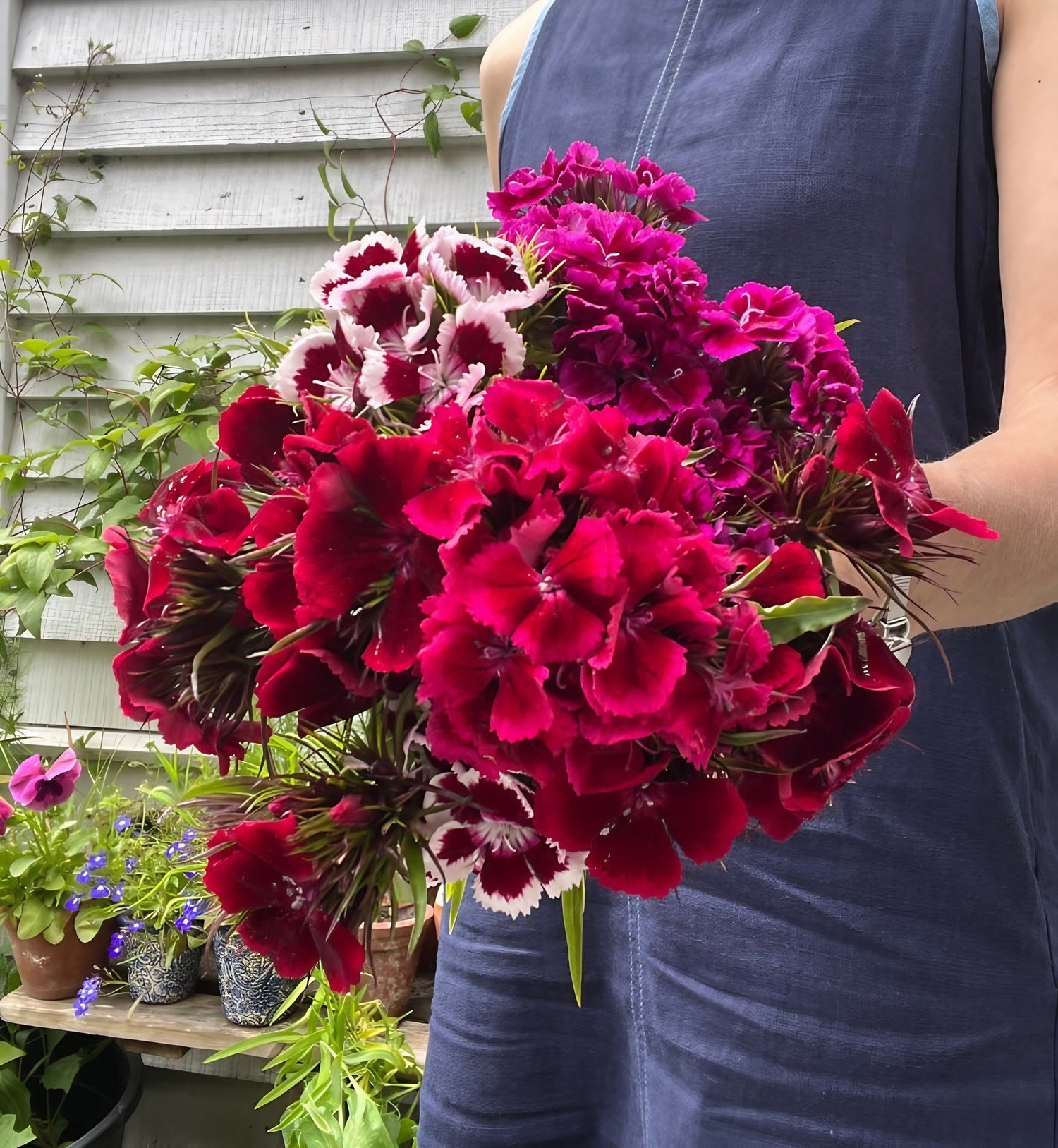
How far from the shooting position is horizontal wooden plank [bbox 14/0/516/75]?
1683mm

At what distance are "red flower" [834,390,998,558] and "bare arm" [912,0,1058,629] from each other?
107mm

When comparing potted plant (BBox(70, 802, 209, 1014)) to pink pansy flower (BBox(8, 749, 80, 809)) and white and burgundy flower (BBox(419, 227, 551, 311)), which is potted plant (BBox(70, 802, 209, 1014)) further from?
white and burgundy flower (BBox(419, 227, 551, 311))

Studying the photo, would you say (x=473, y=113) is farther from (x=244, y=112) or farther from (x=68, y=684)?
(x=68, y=684)

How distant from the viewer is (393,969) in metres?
1.40

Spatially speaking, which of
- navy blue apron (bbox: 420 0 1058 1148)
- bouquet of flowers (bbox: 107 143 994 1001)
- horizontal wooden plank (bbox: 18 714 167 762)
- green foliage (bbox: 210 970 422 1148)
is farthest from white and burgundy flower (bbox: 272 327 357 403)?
horizontal wooden plank (bbox: 18 714 167 762)

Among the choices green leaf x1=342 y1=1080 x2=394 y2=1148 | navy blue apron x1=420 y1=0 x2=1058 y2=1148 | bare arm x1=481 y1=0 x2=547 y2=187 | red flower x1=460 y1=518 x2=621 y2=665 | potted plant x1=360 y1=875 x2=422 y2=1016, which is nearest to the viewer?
red flower x1=460 y1=518 x2=621 y2=665

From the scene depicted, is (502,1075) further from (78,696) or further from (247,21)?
(247,21)

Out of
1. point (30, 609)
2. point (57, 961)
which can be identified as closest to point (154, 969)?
point (57, 961)

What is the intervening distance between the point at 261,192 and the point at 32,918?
1276 millimetres

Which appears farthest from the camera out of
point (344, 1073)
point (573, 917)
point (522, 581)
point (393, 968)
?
point (393, 968)

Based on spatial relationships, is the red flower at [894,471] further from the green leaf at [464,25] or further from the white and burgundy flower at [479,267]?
the green leaf at [464,25]

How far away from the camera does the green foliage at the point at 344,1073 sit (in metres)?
1.17

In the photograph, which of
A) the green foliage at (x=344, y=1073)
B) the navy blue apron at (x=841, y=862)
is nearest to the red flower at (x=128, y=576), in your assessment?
the navy blue apron at (x=841, y=862)

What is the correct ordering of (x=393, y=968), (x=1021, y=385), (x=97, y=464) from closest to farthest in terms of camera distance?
(x=1021, y=385), (x=393, y=968), (x=97, y=464)
